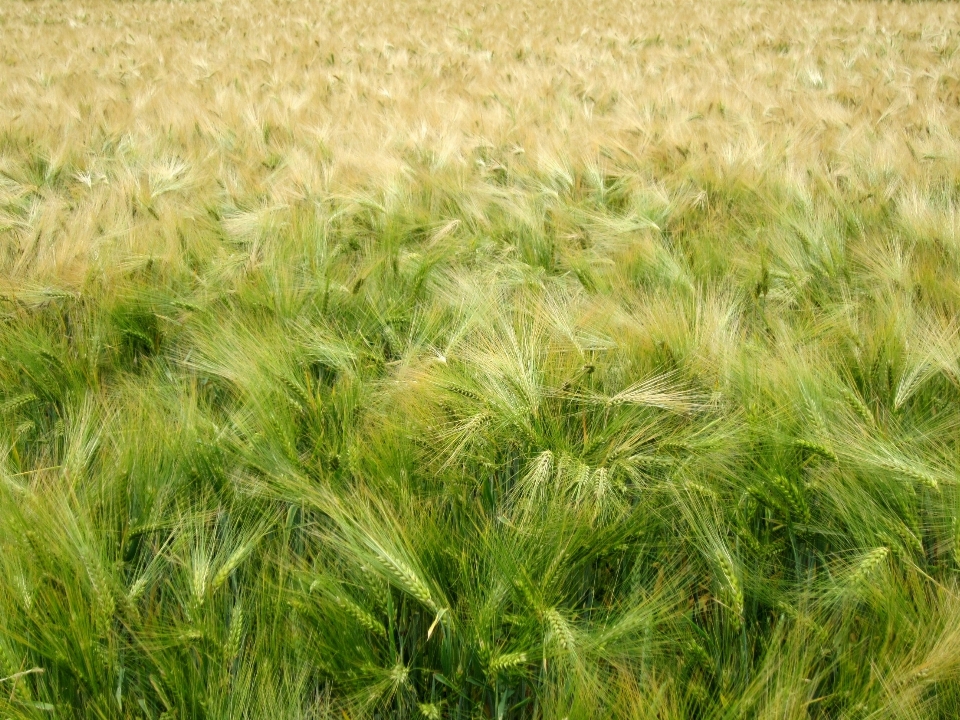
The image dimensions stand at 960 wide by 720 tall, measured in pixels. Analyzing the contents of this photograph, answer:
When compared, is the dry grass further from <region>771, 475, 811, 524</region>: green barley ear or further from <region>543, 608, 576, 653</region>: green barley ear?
<region>543, 608, 576, 653</region>: green barley ear

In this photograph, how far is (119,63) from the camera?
16.5ft

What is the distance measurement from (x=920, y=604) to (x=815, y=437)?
0.86 feet

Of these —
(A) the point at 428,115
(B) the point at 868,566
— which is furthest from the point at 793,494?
(A) the point at 428,115

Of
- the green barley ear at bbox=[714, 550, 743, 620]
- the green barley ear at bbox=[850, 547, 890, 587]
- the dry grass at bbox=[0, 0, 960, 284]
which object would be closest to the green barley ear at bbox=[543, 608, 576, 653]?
the green barley ear at bbox=[714, 550, 743, 620]

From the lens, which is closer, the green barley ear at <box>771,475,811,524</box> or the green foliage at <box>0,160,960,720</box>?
the green foliage at <box>0,160,960,720</box>

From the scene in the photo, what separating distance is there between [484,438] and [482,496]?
0.09 metres

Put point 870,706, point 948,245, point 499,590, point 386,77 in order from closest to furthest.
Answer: point 870,706 < point 499,590 < point 948,245 < point 386,77

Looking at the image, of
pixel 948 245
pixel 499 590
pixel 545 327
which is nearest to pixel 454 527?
pixel 499 590

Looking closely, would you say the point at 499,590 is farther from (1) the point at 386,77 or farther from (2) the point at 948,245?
(1) the point at 386,77

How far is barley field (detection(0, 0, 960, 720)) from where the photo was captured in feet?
2.36

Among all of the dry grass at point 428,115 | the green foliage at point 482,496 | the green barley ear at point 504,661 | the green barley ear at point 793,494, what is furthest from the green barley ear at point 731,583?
the dry grass at point 428,115

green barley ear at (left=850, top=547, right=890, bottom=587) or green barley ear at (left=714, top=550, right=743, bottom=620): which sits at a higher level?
green barley ear at (left=850, top=547, right=890, bottom=587)

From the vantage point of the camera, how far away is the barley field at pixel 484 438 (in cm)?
72

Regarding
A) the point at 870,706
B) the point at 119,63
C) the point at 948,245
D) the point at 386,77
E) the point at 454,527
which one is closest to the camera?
the point at 870,706
